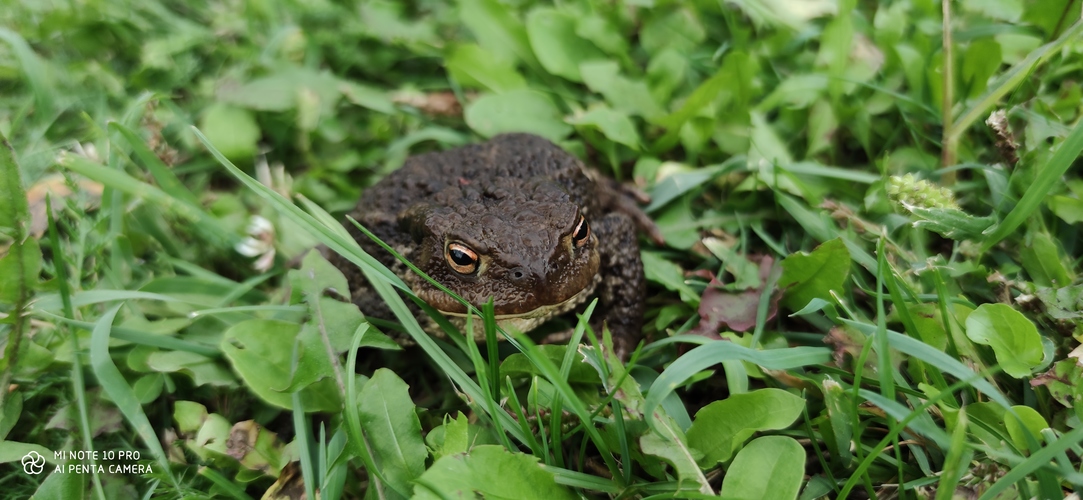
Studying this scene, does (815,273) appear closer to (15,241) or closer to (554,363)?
(554,363)

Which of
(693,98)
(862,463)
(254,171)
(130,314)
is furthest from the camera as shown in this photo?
(254,171)

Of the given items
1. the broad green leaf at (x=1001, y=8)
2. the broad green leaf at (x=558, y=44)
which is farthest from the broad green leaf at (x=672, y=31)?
the broad green leaf at (x=1001, y=8)

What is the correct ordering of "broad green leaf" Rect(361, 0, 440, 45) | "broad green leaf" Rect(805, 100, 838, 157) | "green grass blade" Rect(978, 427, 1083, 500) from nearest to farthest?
"green grass blade" Rect(978, 427, 1083, 500), "broad green leaf" Rect(805, 100, 838, 157), "broad green leaf" Rect(361, 0, 440, 45)

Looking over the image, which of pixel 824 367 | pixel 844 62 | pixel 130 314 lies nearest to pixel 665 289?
pixel 824 367

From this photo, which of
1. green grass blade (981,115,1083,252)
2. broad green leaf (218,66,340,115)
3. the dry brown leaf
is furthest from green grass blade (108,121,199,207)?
green grass blade (981,115,1083,252)

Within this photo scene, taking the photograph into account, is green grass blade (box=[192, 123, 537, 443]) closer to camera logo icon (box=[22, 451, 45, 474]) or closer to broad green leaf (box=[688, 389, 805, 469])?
broad green leaf (box=[688, 389, 805, 469])

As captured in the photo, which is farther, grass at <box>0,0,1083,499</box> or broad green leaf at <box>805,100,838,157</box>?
broad green leaf at <box>805,100,838,157</box>

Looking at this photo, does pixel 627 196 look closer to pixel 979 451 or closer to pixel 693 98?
pixel 693 98

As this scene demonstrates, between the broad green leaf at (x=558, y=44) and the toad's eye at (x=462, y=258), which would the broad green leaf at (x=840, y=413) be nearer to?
the toad's eye at (x=462, y=258)
